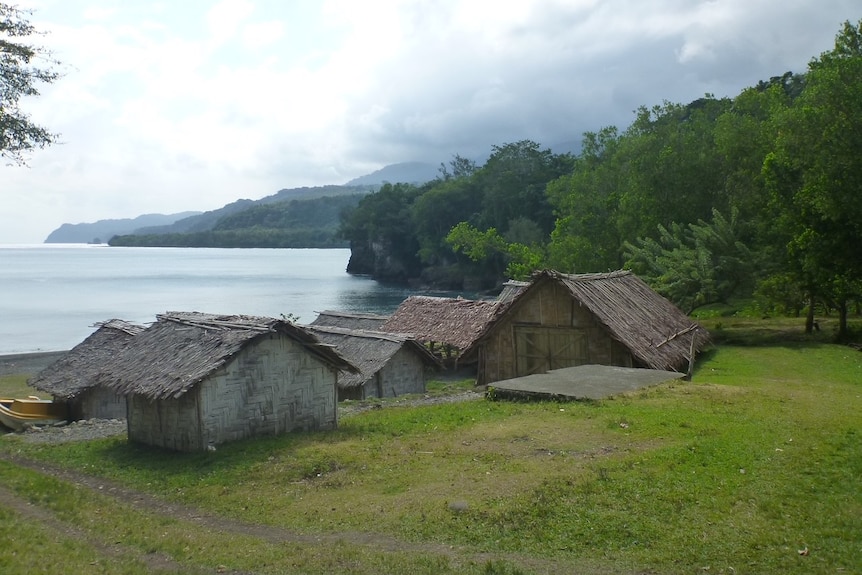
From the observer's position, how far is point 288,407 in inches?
768

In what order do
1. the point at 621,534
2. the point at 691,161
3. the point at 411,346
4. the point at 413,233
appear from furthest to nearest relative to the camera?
1. the point at 413,233
2. the point at 691,161
3. the point at 411,346
4. the point at 621,534

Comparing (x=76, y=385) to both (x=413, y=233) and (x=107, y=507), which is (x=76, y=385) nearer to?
(x=107, y=507)

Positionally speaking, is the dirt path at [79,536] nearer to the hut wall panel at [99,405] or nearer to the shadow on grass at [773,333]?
the hut wall panel at [99,405]

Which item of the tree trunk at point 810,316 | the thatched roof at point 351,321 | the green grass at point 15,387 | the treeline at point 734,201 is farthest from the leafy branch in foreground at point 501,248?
the green grass at point 15,387

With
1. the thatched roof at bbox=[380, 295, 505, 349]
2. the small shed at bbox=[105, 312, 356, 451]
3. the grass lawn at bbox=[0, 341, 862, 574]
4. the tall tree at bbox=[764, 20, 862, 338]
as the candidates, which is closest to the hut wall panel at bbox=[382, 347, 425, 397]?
the thatched roof at bbox=[380, 295, 505, 349]

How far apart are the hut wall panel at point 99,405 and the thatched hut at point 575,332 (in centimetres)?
1305

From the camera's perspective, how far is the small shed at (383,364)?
3067 cm

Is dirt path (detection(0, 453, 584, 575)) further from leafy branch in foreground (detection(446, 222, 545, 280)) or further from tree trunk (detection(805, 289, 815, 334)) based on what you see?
leafy branch in foreground (detection(446, 222, 545, 280))

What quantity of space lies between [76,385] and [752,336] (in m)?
27.2

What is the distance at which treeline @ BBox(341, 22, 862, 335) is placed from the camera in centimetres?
2942

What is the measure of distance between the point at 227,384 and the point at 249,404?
72 cm

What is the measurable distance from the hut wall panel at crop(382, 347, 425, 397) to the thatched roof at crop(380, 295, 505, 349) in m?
5.01

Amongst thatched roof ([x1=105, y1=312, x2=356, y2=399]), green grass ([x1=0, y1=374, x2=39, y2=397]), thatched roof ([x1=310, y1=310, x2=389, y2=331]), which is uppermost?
thatched roof ([x1=105, y1=312, x2=356, y2=399])

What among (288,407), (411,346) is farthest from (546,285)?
(288,407)
